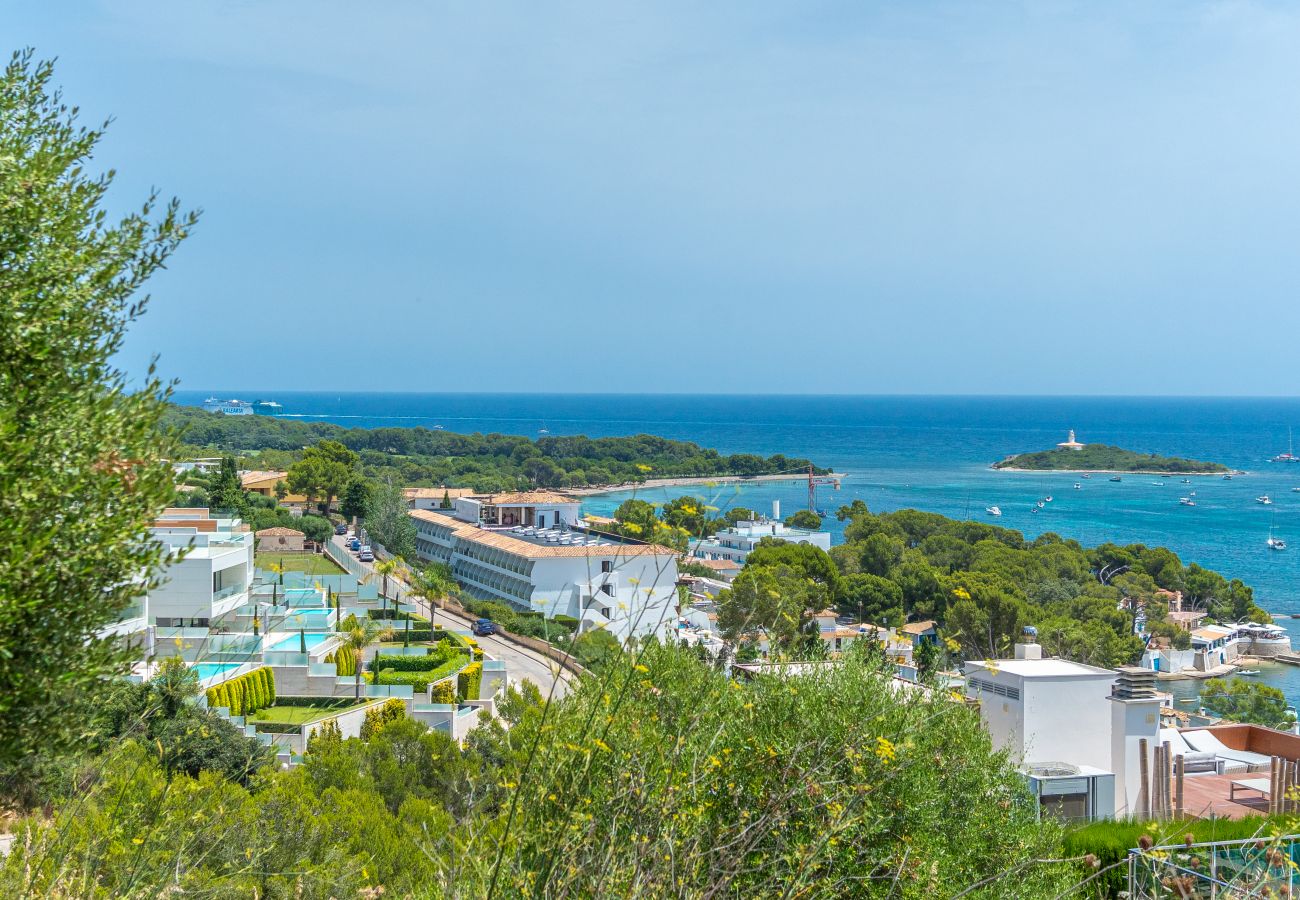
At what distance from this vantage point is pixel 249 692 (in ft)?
58.9

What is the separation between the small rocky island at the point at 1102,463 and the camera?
116562 millimetres

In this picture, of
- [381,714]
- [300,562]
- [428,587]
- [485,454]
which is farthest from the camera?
[485,454]

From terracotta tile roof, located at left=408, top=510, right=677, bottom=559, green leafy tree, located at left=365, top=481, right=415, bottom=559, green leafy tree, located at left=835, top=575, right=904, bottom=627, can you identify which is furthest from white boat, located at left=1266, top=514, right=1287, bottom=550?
green leafy tree, located at left=365, top=481, right=415, bottom=559

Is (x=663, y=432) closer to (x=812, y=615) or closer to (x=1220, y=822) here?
(x=812, y=615)

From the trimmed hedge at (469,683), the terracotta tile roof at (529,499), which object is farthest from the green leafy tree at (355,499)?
the trimmed hedge at (469,683)

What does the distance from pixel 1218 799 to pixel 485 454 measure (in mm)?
90094

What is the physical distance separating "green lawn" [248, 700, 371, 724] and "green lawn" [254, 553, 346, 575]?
10186mm

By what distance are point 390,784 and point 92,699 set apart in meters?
8.87

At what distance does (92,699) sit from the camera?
4.27 metres

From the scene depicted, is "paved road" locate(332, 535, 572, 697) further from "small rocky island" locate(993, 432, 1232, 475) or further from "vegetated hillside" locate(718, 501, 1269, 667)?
"small rocky island" locate(993, 432, 1232, 475)

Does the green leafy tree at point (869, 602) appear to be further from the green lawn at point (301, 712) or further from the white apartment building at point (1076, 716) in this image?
the white apartment building at point (1076, 716)

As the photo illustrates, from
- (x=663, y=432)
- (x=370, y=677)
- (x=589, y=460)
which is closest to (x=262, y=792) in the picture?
(x=370, y=677)

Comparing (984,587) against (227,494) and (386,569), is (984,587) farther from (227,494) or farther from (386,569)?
(227,494)

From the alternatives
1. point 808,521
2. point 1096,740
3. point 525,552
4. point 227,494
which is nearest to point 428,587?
point 525,552
